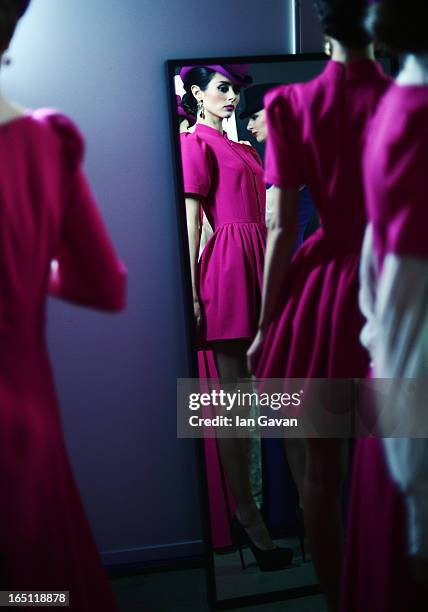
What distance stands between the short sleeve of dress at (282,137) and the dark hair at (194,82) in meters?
0.69

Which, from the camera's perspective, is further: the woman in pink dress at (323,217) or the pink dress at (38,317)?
the woman in pink dress at (323,217)

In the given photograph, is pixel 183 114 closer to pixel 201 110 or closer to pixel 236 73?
pixel 201 110

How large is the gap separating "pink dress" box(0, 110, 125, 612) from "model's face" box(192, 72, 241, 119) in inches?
37.5

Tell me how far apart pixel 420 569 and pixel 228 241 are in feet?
3.52

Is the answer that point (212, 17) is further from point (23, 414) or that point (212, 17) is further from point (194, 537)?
point (194, 537)

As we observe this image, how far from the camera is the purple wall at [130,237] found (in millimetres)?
2201

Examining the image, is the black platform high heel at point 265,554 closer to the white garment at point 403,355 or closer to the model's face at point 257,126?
the white garment at point 403,355

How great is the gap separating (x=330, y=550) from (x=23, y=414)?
85 centimetres

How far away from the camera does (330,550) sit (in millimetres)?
1696

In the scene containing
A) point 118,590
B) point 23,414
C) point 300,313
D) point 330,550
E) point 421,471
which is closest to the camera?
point 23,414

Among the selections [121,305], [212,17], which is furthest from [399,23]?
[212,17]

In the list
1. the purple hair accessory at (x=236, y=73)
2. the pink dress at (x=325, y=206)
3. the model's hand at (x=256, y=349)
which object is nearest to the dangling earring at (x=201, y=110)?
the purple hair accessory at (x=236, y=73)

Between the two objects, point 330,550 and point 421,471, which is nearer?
point 421,471

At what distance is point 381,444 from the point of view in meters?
1.38
